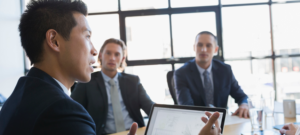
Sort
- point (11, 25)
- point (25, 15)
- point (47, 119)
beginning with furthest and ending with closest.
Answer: point (11, 25) < point (25, 15) < point (47, 119)

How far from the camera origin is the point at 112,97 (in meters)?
2.20

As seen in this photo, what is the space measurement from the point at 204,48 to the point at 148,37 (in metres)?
1.93

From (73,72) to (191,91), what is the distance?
1620 millimetres

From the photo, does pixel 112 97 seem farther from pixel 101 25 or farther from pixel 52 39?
pixel 101 25

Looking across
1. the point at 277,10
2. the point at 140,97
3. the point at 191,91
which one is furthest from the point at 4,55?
the point at 277,10

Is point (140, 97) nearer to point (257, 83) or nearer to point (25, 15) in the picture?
point (25, 15)

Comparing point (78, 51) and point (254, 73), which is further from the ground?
point (78, 51)

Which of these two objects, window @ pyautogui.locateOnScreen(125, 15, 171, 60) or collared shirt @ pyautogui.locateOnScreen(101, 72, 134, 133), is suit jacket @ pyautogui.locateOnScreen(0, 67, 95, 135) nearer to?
collared shirt @ pyautogui.locateOnScreen(101, 72, 134, 133)

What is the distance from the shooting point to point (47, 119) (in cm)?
66

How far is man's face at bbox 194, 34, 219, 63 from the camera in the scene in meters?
2.47

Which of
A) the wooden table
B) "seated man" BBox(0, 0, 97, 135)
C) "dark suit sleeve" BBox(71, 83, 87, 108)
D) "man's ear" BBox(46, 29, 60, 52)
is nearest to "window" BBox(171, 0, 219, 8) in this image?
"dark suit sleeve" BBox(71, 83, 87, 108)

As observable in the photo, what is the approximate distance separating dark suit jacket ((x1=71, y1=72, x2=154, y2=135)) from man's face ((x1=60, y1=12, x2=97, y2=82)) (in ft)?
3.76

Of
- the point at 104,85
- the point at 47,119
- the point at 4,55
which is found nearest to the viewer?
the point at 47,119

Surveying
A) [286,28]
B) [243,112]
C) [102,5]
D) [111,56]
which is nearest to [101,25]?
[102,5]
